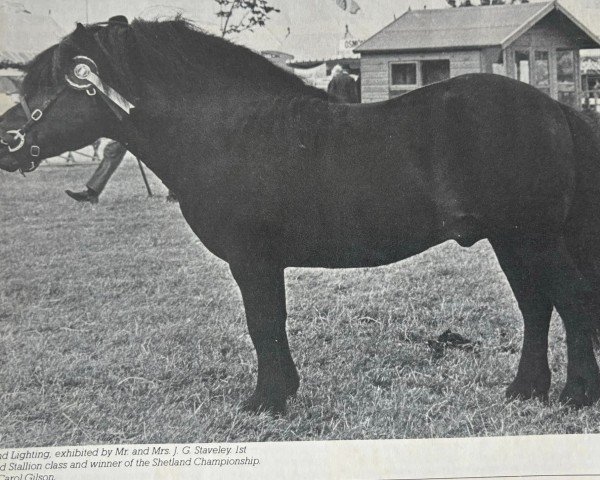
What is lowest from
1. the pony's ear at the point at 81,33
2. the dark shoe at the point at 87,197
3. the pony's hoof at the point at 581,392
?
the pony's hoof at the point at 581,392

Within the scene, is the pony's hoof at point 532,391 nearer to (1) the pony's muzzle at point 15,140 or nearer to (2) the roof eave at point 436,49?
(1) the pony's muzzle at point 15,140

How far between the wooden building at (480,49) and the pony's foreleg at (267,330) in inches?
138

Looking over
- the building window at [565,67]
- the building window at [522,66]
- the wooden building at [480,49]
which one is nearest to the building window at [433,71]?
the wooden building at [480,49]

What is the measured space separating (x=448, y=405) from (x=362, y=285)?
55.1 inches

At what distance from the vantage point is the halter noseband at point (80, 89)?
2.34 metres

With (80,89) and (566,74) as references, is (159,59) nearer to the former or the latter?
Result: (80,89)

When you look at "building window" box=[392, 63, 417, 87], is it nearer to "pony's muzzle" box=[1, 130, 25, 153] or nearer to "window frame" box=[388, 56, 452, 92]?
"window frame" box=[388, 56, 452, 92]

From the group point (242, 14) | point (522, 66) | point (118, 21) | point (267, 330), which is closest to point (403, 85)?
point (522, 66)

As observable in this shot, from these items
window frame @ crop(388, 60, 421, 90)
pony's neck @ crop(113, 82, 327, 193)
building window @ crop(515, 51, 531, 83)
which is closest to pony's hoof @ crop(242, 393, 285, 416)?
pony's neck @ crop(113, 82, 327, 193)

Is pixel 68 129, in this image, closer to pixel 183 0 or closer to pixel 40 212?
pixel 183 0

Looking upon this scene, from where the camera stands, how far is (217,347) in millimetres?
2961

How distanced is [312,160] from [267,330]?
685 mm

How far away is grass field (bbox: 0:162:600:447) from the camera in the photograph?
240 cm

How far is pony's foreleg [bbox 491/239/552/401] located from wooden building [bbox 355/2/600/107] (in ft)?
10.4
